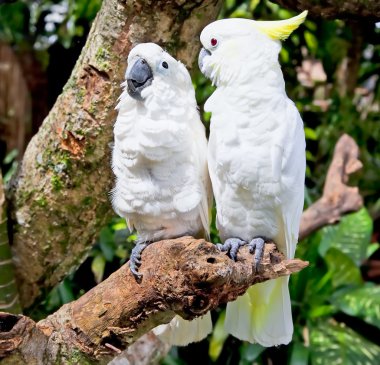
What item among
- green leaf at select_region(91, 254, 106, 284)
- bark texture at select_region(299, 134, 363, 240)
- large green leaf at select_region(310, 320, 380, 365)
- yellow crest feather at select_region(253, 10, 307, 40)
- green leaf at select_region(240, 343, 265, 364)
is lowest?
large green leaf at select_region(310, 320, 380, 365)

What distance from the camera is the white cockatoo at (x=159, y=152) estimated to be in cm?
138

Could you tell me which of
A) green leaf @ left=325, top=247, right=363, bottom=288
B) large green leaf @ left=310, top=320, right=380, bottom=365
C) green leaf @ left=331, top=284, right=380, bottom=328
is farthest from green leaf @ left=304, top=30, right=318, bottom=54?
large green leaf @ left=310, top=320, right=380, bottom=365

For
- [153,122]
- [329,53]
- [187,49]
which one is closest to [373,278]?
[329,53]

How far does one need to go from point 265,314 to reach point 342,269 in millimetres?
1512

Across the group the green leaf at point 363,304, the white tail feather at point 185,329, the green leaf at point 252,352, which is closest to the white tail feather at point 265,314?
the white tail feather at point 185,329

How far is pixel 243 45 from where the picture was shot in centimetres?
135

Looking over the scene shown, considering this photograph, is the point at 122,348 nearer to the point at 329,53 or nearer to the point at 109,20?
the point at 109,20

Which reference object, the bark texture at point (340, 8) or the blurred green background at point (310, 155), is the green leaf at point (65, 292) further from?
the bark texture at point (340, 8)

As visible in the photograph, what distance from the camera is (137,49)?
138 cm

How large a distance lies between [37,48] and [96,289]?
2.62m

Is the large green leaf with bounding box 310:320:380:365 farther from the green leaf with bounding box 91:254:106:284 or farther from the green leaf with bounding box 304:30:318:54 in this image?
the green leaf with bounding box 304:30:318:54

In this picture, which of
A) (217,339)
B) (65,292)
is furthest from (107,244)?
(217,339)

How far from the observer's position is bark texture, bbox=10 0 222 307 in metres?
1.70

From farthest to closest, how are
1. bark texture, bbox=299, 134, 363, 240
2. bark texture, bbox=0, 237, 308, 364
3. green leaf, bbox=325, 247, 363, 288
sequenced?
green leaf, bbox=325, 247, 363, 288
bark texture, bbox=299, 134, 363, 240
bark texture, bbox=0, 237, 308, 364
